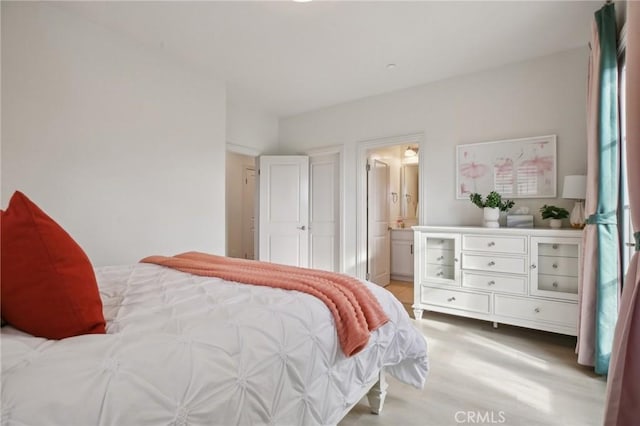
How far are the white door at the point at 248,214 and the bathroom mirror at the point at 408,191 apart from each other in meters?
2.81

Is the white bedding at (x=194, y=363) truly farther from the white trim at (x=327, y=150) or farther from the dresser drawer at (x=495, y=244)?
the white trim at (x=327, y=150)

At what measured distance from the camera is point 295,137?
4820 millimetres

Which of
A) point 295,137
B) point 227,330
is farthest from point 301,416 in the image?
point 295,137

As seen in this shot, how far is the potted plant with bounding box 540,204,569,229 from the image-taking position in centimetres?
278

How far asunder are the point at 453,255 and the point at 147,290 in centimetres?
274

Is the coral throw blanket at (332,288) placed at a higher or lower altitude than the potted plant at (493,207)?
lower

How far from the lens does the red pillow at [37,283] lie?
2.87 feet

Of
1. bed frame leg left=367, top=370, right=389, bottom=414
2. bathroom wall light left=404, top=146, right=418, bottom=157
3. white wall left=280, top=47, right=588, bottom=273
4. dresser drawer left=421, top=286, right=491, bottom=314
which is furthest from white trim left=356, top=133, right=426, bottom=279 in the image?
bed frame leg left=367, top=370, right=389, bottom=414

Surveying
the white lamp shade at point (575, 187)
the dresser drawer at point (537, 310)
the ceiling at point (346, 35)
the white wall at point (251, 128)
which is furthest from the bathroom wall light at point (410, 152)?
the dresser drawer at point (537, 310)

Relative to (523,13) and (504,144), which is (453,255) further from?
(523,13)

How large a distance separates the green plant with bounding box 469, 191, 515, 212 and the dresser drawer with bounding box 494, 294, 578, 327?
2.85 ft

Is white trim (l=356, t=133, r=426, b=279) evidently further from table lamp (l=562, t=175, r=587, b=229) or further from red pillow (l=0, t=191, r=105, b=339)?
red pillow (l=0, t=191, r=105, b=339)

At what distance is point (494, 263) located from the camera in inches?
112

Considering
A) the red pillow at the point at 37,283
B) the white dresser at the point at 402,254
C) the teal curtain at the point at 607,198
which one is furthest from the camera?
the white dresser at the point at 402,254
